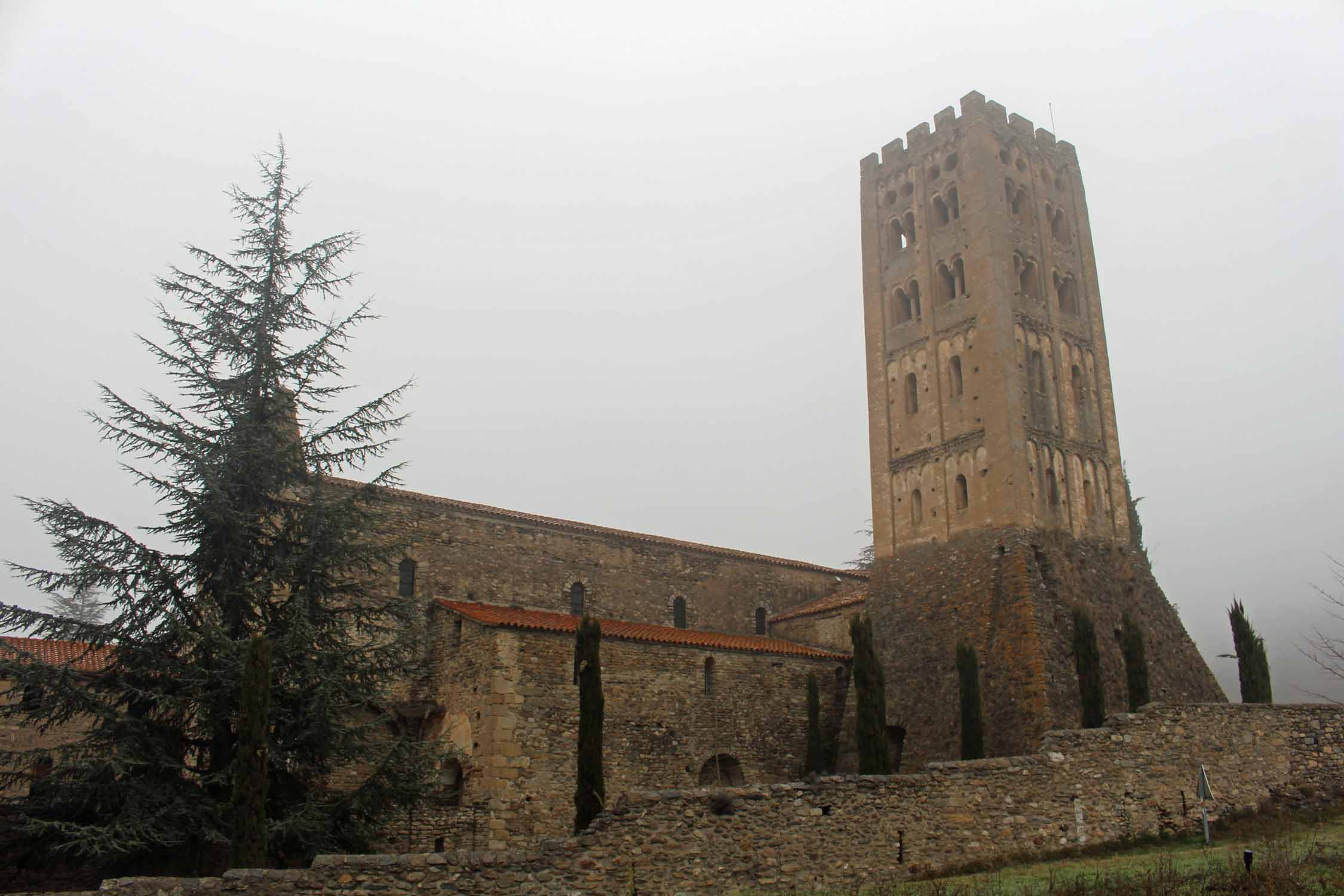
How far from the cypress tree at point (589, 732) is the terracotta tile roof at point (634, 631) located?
3.38 metres

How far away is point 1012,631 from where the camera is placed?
23266 mm

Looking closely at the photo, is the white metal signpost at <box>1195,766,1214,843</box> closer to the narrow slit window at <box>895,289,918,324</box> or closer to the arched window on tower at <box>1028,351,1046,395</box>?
the arched window on tower at <box>1028,351,1046,395</box>

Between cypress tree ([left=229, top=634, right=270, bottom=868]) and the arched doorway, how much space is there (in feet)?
38.4

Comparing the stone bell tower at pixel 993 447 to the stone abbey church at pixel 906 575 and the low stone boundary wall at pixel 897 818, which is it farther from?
the low stone boundary wall at pixel 897 818

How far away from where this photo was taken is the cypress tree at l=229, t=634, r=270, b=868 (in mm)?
13273

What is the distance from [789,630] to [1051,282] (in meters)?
12.8

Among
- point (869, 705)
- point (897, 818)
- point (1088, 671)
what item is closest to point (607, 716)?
point (869, 705)

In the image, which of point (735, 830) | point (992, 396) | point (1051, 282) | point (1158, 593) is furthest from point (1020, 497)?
point (735, 830)

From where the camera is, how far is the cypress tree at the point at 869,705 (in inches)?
822

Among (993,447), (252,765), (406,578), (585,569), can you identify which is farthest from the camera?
(585,569)

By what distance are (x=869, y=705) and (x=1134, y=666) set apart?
5782 mm

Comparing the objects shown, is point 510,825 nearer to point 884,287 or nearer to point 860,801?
point 860,801

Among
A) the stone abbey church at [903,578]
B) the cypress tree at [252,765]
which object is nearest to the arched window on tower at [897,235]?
the stone abbey church at [903,578]

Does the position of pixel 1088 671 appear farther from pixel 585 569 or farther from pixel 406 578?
pixel 406 578
